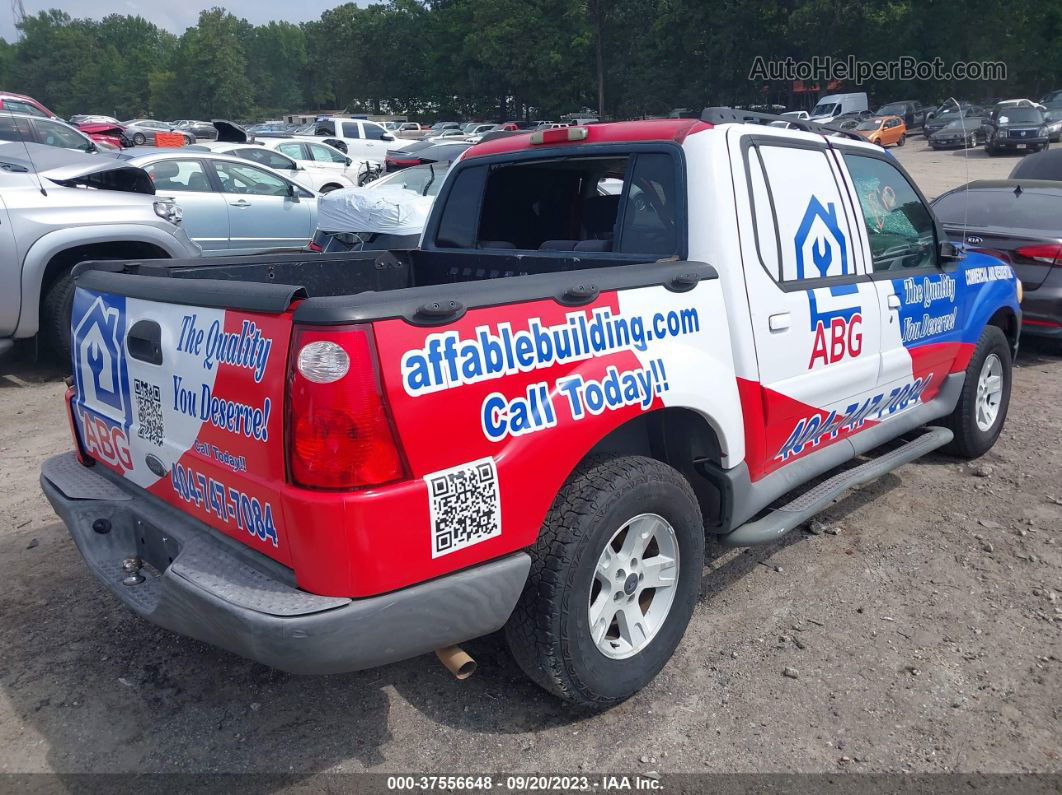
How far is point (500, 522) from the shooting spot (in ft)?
8.16

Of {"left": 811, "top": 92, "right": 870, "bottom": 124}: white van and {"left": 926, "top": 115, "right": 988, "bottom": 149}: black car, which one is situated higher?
{"left": 811, "top": 92, "right": 870, "bottom": 124}: white van

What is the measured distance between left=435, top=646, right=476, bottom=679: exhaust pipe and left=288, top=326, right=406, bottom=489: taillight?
644 mm

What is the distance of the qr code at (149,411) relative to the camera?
282cm

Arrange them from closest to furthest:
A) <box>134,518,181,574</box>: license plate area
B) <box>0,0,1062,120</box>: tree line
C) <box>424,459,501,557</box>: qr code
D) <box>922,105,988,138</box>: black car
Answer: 1. <box>424,459,501,557</box>: qr code
2. <box>134,518,181,574</box>: license plate area
3. <box>922,105,988,138</box>: black car
4. <box>0,0,1062,120</box>: tree line

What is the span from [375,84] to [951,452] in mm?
80634

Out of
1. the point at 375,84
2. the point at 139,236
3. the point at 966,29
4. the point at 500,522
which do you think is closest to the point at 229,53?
the point at 375,84

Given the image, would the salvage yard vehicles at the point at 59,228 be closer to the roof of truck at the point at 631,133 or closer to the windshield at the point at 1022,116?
the roof of truck at the point at 631,133

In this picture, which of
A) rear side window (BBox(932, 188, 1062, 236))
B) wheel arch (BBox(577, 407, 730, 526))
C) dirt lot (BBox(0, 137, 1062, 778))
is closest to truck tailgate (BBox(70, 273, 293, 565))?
dirt lot (BBox(0, 137, 1062, 778))

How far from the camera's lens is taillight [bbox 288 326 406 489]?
2.22 meters

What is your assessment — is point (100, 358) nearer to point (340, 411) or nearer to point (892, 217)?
point (340, 411)

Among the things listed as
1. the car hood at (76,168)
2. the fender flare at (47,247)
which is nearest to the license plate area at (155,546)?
the fender flare at (47,247)

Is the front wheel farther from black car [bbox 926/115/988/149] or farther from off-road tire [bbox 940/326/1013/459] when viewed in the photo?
black car [bbox 926/115/988/149]

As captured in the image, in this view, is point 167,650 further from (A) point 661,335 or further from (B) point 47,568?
(A) point 661,335

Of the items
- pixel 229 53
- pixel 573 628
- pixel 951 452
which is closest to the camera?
pixel 573 628
